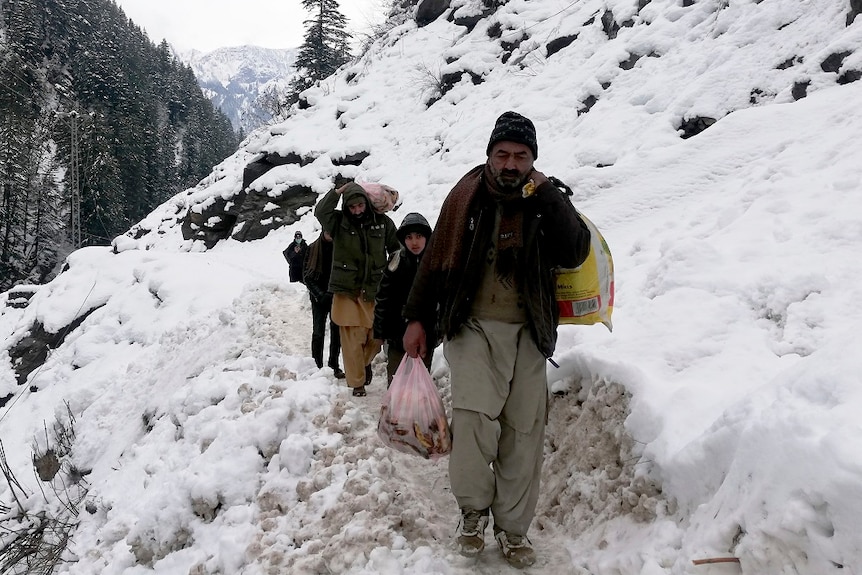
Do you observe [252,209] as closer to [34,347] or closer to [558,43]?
[34,347]

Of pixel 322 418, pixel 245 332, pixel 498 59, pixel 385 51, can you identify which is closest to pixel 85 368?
pixel 245 332

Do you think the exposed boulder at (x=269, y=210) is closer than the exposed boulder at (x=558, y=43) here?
No

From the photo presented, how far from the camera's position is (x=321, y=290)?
538cm

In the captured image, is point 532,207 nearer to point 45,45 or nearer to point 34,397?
point 34,397

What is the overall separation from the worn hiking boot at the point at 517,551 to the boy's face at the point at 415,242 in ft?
6.60

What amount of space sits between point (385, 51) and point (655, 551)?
22.2m

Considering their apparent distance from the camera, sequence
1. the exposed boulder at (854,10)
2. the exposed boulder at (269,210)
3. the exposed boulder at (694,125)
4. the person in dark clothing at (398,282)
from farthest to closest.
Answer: the exposed boulder at (269,210)
the exposed boulder at (694,125)
the exposed boulder at (854,10)
the person in dark clothing at (398,282)

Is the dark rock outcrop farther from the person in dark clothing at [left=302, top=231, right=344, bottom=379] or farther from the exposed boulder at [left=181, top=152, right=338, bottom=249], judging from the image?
the person in dark clothing at [left=302, top=231, right=344, bottom=379]

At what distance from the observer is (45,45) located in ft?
171

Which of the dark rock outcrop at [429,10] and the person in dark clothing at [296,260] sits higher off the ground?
the dark rock outcrop at [429,10]

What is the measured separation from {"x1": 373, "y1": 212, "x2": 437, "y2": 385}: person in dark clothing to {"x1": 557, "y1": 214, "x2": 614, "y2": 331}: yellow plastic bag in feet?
3.14

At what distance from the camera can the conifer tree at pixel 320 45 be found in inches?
1201

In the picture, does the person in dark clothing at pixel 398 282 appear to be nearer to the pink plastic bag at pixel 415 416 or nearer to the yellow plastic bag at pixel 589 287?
the pink plastic bag at pixel 415 416

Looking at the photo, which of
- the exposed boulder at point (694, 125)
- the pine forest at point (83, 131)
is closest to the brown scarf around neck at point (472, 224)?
the exposed boulder at point (694, 125)
